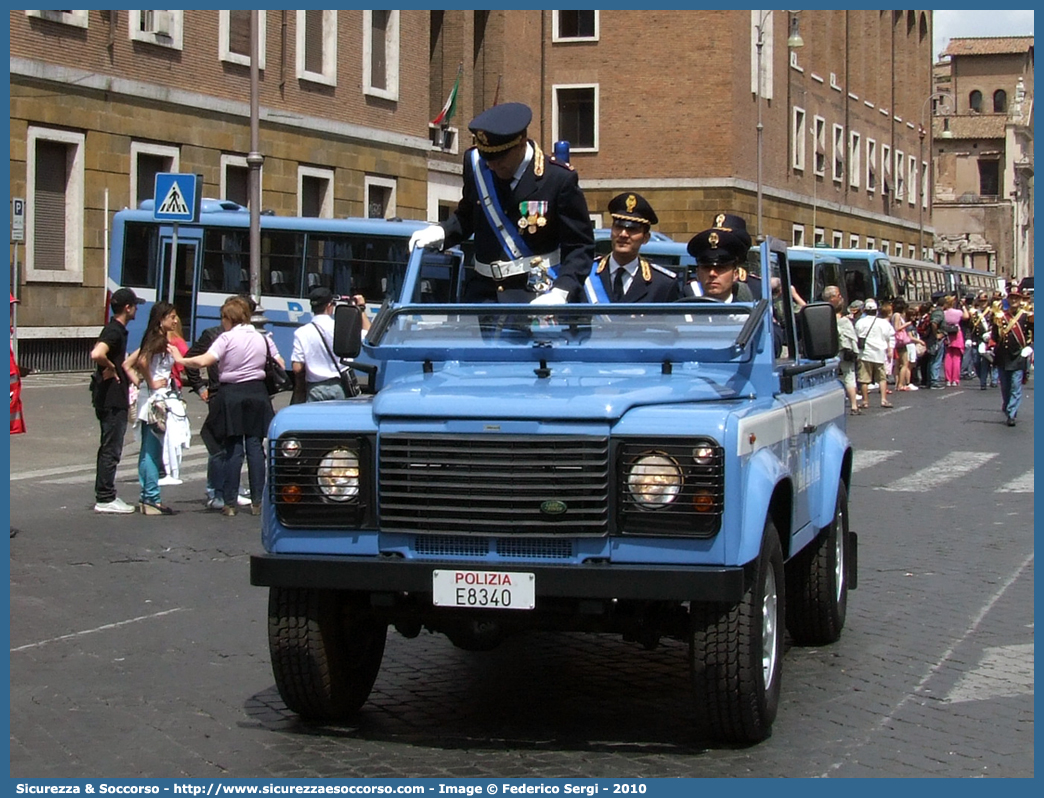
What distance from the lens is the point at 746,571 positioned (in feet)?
19.3

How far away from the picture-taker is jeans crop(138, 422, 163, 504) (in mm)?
13539

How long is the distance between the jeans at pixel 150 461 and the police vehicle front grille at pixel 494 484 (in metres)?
7.89

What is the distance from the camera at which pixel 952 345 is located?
121 ft

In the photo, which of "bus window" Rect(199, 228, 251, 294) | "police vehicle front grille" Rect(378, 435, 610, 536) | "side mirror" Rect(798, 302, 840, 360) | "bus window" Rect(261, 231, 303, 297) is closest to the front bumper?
"police vehicle front grille" Rect(378, 435, 610, 536)

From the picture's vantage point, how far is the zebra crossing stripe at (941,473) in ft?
53.4

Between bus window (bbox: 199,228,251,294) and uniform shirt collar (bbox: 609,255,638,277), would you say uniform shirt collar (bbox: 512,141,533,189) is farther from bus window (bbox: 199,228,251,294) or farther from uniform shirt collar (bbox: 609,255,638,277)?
bus window (bbox: 199,228,251,294)

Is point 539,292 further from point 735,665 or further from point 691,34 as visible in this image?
point 691,34

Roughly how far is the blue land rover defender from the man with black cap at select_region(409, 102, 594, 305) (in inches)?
31.4

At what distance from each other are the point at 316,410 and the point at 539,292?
1587mm

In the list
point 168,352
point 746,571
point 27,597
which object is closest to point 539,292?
point 746,571

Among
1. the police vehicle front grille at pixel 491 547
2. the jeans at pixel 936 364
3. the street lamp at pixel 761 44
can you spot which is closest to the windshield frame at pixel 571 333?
the police vehicle front grille at pixel 491 547

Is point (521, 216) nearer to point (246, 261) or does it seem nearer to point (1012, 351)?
point (1012, 351)

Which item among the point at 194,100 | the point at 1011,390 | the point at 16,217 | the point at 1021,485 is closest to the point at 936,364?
the point at 1011,390

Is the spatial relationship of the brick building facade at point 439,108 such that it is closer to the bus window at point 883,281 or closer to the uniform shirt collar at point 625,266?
the bus window at point 883,281
